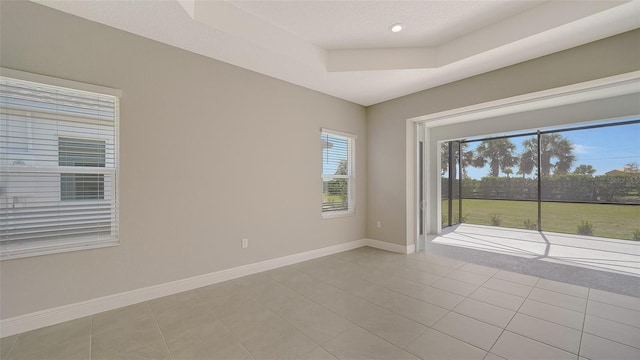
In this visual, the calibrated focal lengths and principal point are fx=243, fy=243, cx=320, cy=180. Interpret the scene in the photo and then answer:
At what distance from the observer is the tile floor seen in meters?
1.77

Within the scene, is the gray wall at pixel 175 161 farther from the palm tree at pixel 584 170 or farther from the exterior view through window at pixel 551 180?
the palm tree at pixel 584 170

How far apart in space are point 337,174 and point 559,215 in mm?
5457

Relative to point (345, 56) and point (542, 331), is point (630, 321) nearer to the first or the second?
point (542, 331)

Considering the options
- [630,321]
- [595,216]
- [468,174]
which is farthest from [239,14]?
[595,216]

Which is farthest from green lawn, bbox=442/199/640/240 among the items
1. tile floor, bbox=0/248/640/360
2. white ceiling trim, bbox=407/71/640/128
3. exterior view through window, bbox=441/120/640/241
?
tile floor, bbox=0/248/640/360

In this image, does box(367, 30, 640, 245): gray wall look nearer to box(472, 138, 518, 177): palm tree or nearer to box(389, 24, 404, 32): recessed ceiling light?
box(472, 138, 518, 177): palm tree

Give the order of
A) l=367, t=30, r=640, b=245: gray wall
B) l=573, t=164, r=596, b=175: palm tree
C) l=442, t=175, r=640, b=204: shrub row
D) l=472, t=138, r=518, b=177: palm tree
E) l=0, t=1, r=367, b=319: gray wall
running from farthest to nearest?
1. l=472, t=138, r=518, b=177: palm tree
2. l=573, t=164, r=596, b=175: palm tree
3. l=442, t=175, r=640, b=204: shrub row
4. l=367, t=30, r=640, b=245: gray wall
5. l=0, t=1, r=367, b=319: gray wall

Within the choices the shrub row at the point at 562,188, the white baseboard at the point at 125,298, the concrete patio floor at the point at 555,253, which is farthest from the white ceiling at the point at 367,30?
the shrub row at the point at 562,188

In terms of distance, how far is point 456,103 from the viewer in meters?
3.56

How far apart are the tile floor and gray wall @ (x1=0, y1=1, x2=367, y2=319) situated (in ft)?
1.27

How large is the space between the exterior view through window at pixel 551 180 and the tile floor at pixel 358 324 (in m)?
3.61

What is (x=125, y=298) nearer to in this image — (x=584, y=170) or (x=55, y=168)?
(x=55, y=168)

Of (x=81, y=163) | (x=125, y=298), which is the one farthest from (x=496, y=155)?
(x=81, y=163)

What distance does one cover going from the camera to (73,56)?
2205mm
